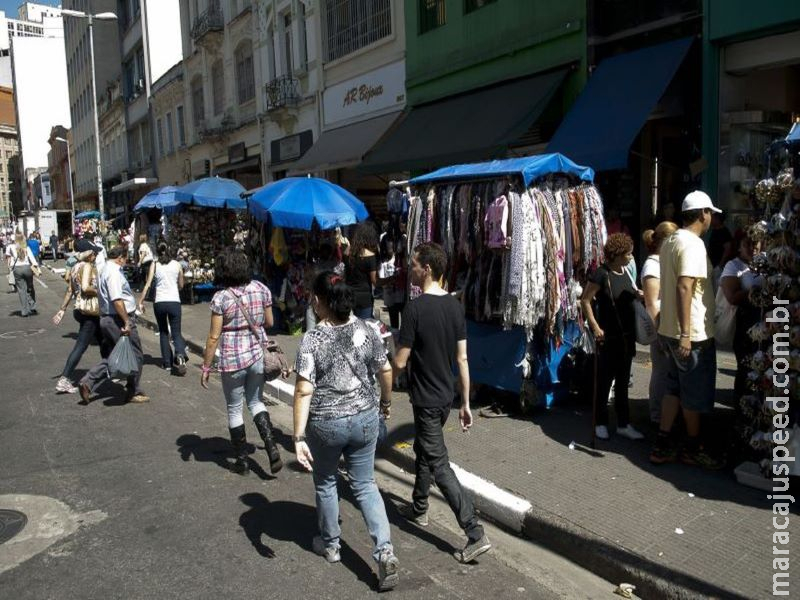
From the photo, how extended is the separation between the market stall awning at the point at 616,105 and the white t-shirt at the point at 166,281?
5796 millimetres

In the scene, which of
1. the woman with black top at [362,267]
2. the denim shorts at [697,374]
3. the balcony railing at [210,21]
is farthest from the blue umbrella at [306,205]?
the balcony railing at [210,21]

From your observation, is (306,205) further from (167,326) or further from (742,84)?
(742,84)

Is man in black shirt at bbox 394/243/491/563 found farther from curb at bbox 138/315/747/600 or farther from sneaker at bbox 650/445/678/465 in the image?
sneaker at bbox 650/445/678/465

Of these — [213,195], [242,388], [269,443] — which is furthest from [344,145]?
[269,443]

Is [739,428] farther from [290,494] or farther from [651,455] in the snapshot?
[290,494]

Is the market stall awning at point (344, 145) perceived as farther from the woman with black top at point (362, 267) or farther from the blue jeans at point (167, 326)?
the woman with black top at point (362, 267)

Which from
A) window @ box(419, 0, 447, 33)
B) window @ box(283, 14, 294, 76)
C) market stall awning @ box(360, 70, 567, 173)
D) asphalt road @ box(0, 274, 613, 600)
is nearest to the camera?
asphalt road @ box(0, 274, 613, 600)

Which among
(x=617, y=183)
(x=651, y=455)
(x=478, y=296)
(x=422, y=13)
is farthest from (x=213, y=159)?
(x=651, y=455)

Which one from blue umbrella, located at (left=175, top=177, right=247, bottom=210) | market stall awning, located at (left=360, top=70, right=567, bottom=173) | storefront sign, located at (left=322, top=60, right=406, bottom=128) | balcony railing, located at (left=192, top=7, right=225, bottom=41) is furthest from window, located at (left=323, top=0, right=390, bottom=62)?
balcony railing, located at (left=192, top=7, right=225, bottom=41)

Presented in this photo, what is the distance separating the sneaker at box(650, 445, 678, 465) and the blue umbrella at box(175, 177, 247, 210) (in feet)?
37.3

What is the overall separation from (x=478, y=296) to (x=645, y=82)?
15.6ft

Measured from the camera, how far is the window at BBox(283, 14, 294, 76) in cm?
2034

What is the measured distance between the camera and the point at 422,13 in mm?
14703

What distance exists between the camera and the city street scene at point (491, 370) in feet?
12.9
